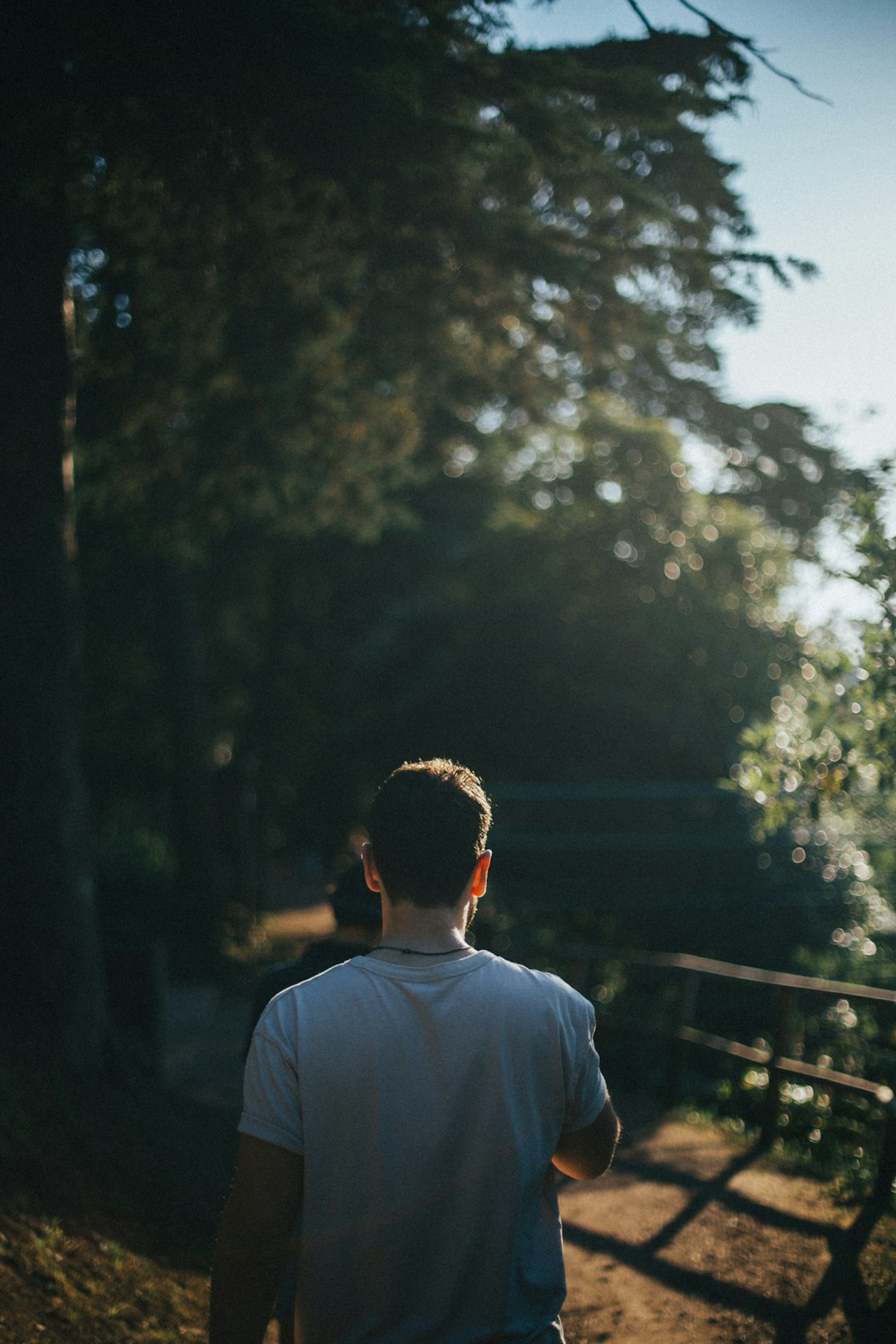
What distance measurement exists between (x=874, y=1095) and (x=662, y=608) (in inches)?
512

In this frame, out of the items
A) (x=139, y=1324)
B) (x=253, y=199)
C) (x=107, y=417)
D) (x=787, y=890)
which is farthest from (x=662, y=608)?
(x=139, y=1324)

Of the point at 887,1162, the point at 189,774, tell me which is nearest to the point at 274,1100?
the point at 887,1162

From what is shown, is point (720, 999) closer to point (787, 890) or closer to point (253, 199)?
point (787, 890)

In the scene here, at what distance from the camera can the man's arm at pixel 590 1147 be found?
2070 mm

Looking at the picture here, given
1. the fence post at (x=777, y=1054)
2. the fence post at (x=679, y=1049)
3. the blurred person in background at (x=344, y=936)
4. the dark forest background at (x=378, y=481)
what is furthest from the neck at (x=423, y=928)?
the fence post at (x=679, y=1049)

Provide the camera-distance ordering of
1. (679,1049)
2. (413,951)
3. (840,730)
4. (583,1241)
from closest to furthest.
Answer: (413,951) < (840,730) < (583,1241) < (679,1049)

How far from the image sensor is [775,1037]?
7.14 m

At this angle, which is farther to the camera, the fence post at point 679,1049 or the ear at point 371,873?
the fence post at point 679,1049

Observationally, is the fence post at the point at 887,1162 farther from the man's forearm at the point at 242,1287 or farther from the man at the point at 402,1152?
the man's forearm at the point at 242,1287

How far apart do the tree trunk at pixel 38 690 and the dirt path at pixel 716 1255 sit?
3678 mm

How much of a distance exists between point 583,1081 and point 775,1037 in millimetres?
5783

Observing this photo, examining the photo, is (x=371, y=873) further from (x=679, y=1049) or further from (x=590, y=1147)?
(x=679, y=1049)

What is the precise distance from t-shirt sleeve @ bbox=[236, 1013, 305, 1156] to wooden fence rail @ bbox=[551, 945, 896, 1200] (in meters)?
4.86

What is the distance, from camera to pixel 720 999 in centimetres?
1323
